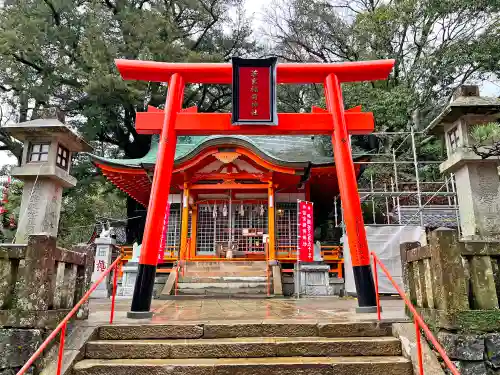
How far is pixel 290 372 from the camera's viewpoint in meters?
3.72

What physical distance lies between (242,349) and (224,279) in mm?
7237

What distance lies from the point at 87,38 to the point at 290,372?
1896cm

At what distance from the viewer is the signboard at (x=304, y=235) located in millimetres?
10758

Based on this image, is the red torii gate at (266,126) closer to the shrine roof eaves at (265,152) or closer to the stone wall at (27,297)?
the stone wall at (27,297)

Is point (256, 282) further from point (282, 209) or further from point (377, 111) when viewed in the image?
point (377, 111)

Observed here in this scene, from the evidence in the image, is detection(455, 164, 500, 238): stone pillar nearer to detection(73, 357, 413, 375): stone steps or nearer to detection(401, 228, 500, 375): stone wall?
detection(401, 228, 500, 375): stone wall

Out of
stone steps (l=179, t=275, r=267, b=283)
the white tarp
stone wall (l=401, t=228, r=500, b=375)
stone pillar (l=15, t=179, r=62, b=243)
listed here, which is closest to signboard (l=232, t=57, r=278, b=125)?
stone wall (l=401, t=228, r=500, b=375)

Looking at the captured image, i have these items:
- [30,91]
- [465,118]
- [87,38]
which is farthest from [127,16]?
[465,118]

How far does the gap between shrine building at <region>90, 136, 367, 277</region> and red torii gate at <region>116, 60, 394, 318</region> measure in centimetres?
542

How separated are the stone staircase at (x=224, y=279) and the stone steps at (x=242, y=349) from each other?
20.0ft

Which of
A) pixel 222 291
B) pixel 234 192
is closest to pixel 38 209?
pixel 222 291

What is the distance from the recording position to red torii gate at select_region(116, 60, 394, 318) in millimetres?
6068

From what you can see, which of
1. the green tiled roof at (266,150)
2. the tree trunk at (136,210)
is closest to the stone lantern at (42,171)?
the green tiled roof at (266,150)

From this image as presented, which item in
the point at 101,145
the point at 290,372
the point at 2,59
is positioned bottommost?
the point at 290,372
